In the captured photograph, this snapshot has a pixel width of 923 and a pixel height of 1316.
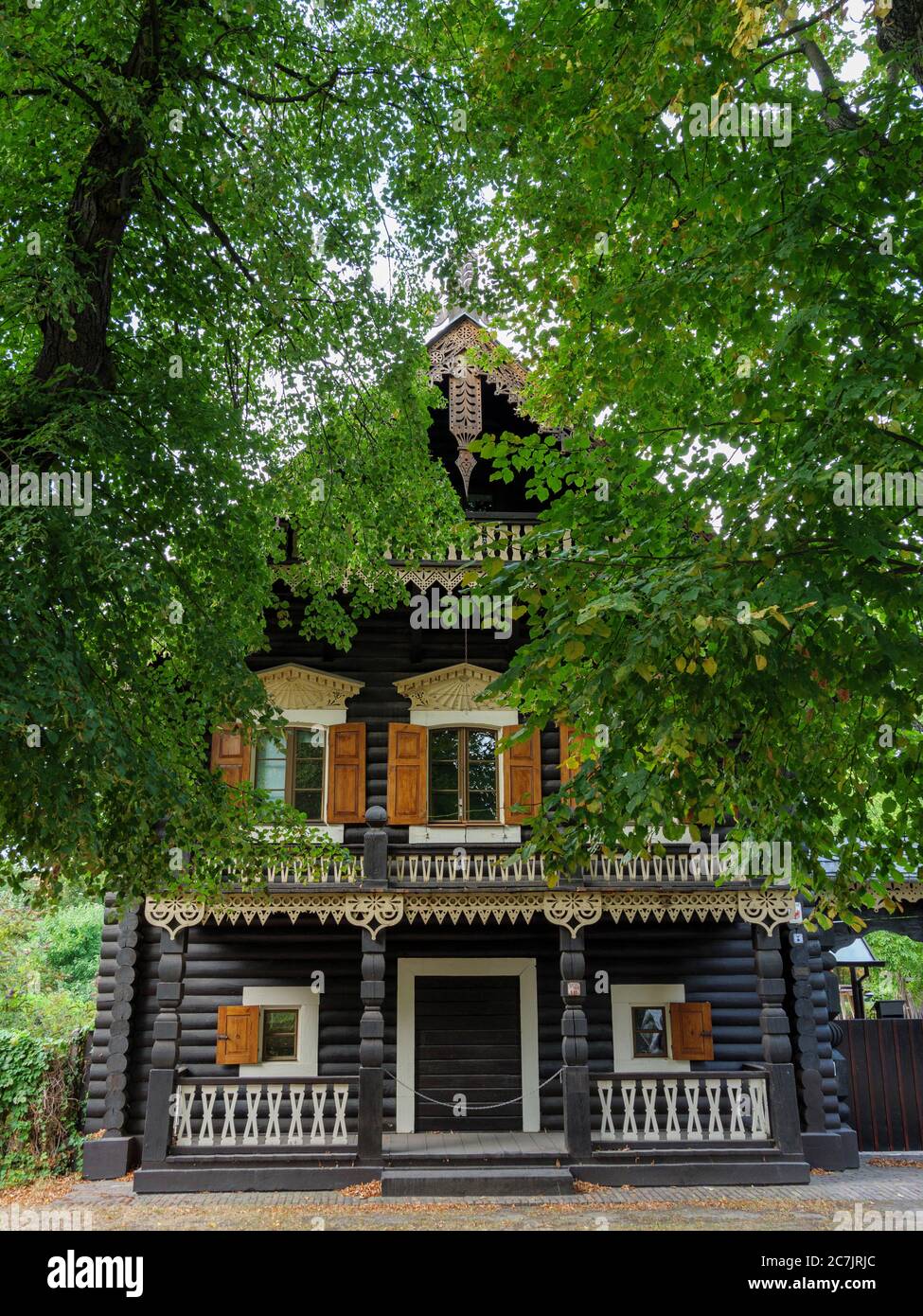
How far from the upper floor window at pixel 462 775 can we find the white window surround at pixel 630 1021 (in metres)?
3.34

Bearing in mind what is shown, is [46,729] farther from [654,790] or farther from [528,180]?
[528,180]

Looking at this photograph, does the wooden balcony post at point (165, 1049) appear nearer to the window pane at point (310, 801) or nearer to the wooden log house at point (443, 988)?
the wooden log house at point (443, 988)

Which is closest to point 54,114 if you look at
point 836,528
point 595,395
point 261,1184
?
point 595,395

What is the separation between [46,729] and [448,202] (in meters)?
6.17

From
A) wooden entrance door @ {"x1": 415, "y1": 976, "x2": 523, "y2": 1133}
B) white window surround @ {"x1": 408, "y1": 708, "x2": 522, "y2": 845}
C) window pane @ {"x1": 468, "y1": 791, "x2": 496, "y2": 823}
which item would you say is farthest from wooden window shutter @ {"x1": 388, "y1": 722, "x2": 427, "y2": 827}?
wooden entrance door @ {"x1": 415, "y1": 976, "x2": 523, "y2": 1133}

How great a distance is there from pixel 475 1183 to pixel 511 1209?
775 mm

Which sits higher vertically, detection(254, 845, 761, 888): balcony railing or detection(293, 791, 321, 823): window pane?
detection(293, 791, 321, 823): window pane

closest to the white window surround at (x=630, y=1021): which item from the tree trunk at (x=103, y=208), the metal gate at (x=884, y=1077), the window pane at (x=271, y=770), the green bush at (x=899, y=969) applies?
the metal gate at (x=884, y=1077)

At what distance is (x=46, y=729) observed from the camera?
20.2 feet

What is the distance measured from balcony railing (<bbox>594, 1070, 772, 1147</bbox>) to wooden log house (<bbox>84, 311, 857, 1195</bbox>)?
60 millimetres

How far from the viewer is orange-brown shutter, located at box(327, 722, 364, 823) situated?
14547 millimetres

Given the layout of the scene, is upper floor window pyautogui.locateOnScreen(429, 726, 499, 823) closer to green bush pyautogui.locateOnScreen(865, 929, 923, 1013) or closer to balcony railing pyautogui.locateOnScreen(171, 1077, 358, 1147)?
balcony railing pyautogui.locateOnScreen(171, 1077, 358, 1147)

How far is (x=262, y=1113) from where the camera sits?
13852 mm

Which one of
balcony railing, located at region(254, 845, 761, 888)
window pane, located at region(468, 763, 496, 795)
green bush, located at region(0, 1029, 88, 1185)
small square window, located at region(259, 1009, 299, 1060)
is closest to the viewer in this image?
balcony railing, located at region(254, 845, 761, 888)
